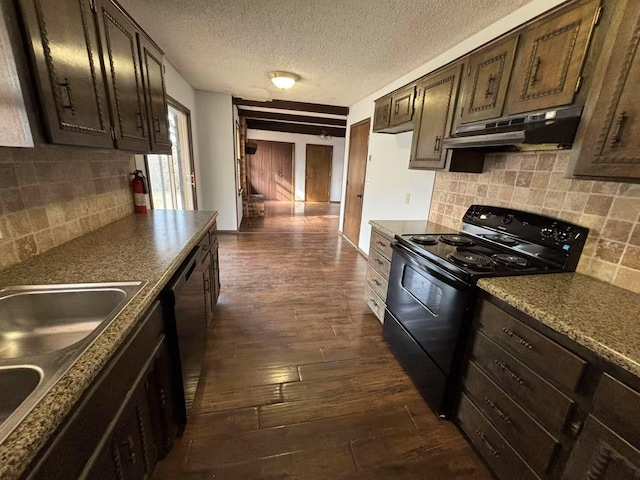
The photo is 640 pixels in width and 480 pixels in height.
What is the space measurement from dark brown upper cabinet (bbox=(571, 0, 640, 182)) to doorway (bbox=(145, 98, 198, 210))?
3.27 meters

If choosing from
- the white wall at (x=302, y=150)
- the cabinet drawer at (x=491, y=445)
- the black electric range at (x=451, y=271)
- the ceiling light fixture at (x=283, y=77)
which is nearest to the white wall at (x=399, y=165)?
the black electric range at (x=451, y=271)

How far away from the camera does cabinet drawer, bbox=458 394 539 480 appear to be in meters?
1.10

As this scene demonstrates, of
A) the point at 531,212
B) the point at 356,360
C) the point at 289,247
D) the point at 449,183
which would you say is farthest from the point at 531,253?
the point at 289,247

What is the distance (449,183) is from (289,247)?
2714mm

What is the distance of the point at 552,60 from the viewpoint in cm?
128

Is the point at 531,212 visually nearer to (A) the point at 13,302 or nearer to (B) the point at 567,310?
(B) the point at 567,310

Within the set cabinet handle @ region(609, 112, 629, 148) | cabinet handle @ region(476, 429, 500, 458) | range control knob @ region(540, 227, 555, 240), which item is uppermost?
cabinet handle @ region(609, 112, 629, 148)

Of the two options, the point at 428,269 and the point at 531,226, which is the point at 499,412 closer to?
the point at 428,269

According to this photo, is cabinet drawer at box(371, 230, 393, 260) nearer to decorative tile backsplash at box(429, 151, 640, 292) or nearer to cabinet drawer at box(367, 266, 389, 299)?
cabinet drawer at box(367, 266, 389, 299)

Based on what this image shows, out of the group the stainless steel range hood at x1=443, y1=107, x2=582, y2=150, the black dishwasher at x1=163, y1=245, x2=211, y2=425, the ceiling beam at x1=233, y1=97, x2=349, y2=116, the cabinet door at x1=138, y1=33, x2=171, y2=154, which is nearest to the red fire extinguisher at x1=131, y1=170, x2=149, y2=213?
the cabinet door at x1=138, y1=33, x2=171, y2=154

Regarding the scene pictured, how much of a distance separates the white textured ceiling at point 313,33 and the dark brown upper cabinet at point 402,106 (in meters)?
0.32

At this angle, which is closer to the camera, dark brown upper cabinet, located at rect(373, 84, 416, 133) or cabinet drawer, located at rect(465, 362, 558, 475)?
cabinet drawer, located at rect(465, 362, 558, 475)

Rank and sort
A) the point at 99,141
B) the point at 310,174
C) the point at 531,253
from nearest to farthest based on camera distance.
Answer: the point at 99,141
the point at 531,253
the point at 310,174

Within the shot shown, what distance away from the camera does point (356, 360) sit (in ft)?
6.46
